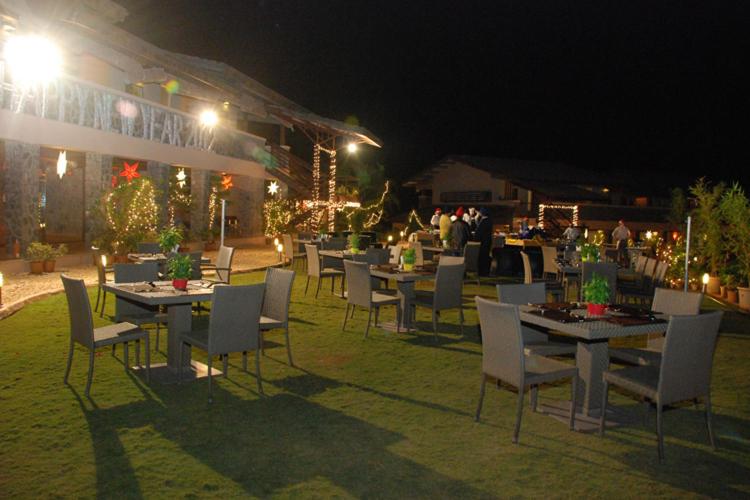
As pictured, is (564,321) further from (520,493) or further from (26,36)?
(26,36)

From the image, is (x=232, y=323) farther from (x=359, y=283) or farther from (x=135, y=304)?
(x=359, y=283)

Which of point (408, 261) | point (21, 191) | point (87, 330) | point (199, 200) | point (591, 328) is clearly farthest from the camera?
point (199, 200)

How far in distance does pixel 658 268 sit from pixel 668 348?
529 centimetres

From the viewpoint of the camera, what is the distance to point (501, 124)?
155 ft

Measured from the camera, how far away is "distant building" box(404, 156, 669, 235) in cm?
2925

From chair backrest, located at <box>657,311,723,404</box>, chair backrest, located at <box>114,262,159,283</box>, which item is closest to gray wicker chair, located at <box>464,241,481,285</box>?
chair backrest, located at <box>114,262,159,283</box>

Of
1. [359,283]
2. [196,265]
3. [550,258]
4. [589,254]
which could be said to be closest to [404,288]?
[359,283]

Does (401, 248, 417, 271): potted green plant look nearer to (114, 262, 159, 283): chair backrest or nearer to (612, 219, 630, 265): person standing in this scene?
(114, 262, 159, 283): chair backrest

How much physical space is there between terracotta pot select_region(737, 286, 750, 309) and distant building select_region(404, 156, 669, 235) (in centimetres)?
1456

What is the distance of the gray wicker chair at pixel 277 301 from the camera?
6.24 metres

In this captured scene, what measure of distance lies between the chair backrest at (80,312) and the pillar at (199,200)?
14891 millimetres

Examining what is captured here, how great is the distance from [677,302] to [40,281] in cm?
1038

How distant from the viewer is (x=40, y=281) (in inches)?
454

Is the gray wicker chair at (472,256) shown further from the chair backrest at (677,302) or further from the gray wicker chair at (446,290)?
the chair backrest at (677,302)
